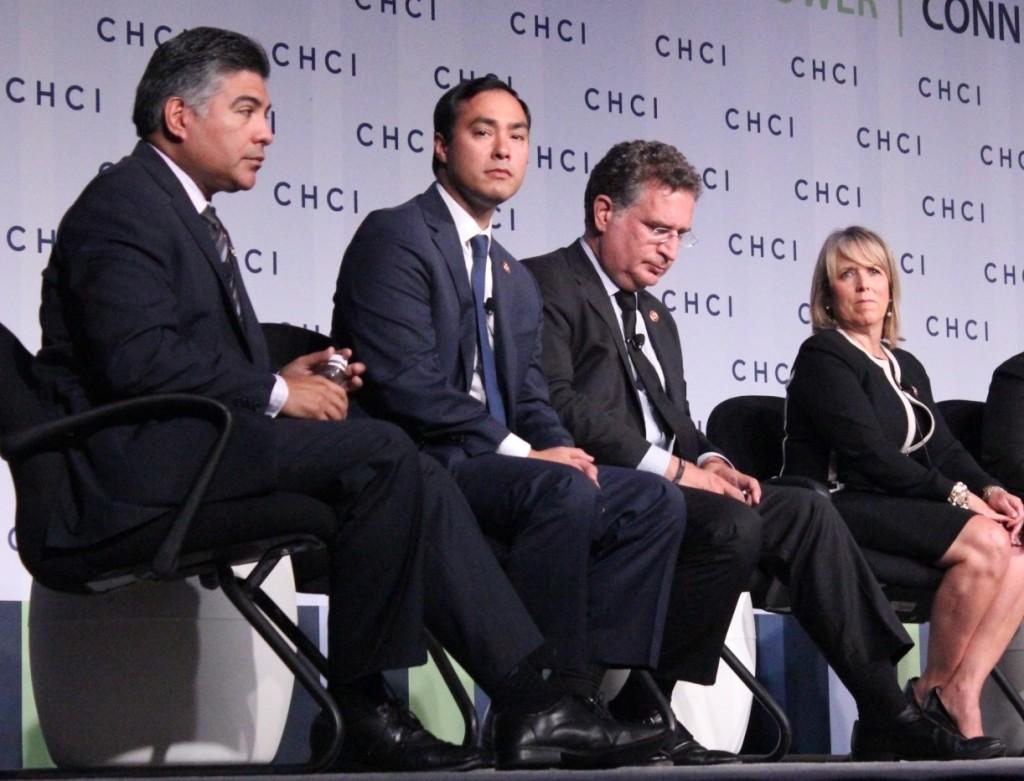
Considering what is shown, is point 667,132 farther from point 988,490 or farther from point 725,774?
point 725,774

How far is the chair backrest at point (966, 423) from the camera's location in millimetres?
5047

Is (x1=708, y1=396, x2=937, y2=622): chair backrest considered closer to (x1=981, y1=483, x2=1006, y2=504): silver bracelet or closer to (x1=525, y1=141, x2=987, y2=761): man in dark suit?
(x1=525, y1=141, x2=987, y2=761): man in dark suit

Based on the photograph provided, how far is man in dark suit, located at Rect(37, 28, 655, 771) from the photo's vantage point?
9.64 ft

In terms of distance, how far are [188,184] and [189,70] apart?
210 mm

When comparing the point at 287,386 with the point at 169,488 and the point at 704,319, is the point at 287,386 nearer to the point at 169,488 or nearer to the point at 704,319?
the point at 169,488

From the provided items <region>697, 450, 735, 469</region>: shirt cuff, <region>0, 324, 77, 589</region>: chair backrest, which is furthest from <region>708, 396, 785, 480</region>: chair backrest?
<region>0, 324, 77, 589</region>: chair backrest

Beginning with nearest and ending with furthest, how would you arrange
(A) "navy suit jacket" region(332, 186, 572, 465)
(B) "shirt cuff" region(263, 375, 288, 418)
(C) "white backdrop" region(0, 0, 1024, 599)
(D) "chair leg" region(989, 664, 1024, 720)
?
(B) "shirt cuff" region(263, 375, 288, 418), (A) "navy suit jacket" region(332, 186, 572, 465), (D) "chair leg" region(989, 664, 1024, 720), (C) "white backdrop" region(0, 0, 1024, 599)

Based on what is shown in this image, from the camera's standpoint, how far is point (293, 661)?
10.2ft

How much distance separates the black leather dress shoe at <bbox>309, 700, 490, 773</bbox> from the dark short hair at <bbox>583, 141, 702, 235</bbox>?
166cm

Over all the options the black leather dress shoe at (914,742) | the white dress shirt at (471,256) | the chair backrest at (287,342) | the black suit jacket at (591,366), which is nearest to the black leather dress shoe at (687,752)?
the black leather dress shoe at (914,742)

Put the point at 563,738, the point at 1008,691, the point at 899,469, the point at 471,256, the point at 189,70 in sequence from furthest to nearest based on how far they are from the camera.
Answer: the point at 1008,691, the point at 899,469, the point at 471,256, the point at 189,70, the point at 563,738

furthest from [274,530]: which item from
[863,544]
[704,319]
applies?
[704,319]

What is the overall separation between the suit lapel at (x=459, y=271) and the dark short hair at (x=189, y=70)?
563 mm

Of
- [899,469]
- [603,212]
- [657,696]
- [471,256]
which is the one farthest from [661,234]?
[657,696]
